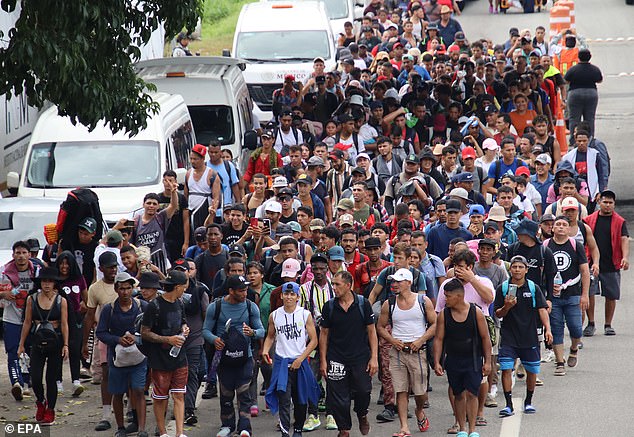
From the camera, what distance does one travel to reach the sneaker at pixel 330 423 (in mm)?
12766

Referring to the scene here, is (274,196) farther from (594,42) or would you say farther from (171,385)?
(594,42)

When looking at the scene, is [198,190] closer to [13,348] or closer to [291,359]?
[13,348]

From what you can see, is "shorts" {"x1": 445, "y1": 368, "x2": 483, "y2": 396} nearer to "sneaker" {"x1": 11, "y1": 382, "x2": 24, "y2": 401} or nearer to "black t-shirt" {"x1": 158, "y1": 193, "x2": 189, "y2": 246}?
"sneaker" {"x1": 11, "y1": 382, "x2": 24, "y2": 401}

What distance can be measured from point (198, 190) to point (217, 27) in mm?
32260

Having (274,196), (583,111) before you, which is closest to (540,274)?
(274,196)

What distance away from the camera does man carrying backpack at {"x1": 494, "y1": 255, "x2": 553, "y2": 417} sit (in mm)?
12906

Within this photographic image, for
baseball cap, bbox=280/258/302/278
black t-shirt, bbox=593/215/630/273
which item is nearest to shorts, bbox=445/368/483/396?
baseball cap, bbox=280/258/302/278

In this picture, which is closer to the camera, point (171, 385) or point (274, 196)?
point (171, 385)

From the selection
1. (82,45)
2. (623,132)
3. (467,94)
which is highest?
(82,45)

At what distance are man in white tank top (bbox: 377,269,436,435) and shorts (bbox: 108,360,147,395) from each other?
228 cm

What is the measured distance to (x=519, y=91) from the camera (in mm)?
21969

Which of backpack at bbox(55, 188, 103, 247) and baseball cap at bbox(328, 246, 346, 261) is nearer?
baseball cap at bbox(328, 246, 346, 261)

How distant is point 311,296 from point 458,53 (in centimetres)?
1397

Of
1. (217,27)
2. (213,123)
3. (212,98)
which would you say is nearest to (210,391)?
(213,123)
